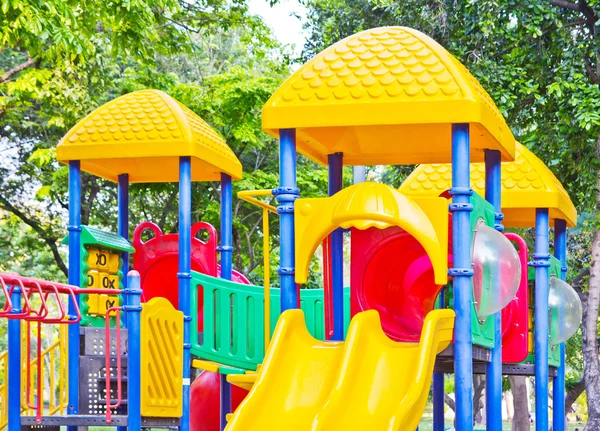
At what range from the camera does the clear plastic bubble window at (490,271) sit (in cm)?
732

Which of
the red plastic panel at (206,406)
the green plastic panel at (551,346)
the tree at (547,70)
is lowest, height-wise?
the red plastic panel at (206,406)

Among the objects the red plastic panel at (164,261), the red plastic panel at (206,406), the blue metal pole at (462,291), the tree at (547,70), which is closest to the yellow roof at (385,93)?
the blue metal pole at (462,291)

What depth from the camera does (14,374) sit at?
731 cm

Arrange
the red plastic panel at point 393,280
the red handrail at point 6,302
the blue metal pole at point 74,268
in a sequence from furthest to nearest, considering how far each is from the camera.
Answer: the blue metal pole at point 74,268
the red plastic panel at point 393,280
the red handrail at point 6,302

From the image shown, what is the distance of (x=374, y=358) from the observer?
6.75m

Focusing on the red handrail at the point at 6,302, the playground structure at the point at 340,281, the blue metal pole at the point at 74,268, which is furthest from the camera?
the blue metal pole at the point at 74,268

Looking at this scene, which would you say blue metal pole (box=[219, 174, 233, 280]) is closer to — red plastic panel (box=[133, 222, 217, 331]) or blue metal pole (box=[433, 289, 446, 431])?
red plastic panel (box=[133, 222, 217, 331])

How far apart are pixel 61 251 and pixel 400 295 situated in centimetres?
1604

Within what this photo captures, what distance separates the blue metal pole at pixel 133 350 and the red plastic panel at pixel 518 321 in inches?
150

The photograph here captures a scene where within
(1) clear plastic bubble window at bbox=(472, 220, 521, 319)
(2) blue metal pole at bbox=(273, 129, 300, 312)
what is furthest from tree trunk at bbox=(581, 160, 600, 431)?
(2) blue metal pole at bbox=(273, 129, 300, 312)

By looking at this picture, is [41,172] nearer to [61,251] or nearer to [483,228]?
[61,251]

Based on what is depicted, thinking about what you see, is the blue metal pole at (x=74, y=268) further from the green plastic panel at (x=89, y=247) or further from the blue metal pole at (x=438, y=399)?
the blue metal pole at (x=438, y=399)

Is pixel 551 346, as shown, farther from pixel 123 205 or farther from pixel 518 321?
pixel 123 205

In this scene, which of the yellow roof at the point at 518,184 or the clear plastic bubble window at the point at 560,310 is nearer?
the yellow roof at the point at 518,184
